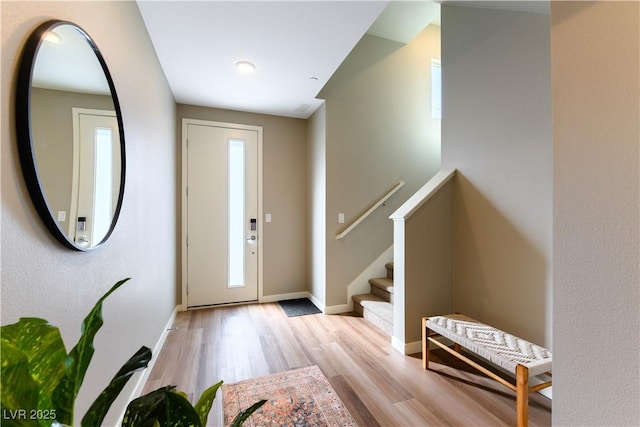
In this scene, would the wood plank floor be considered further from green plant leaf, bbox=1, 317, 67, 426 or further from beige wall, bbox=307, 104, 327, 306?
green plant leaf, bbox=1, 317, 67, 426

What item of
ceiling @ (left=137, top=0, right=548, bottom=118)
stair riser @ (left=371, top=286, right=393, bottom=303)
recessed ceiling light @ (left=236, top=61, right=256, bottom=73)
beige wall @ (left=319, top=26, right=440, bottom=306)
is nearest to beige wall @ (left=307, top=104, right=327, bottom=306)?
beige wall @ (left=319, top=26, right=440, bottom=306)

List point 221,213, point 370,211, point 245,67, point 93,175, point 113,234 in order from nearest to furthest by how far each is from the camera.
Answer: point 93,175 → point 113,234 → point 245,67 → point 370,211 → point 221,213

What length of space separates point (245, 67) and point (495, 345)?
2.86m

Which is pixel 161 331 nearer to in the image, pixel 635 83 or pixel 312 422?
pixel 312 422

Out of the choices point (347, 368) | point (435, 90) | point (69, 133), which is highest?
point (435, 90)

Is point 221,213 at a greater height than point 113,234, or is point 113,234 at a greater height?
point 221,213

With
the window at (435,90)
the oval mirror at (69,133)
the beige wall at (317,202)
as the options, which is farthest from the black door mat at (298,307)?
the window at (435,90)

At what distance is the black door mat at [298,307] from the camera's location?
322cm

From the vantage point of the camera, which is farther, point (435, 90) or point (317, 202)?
point (435, 90)

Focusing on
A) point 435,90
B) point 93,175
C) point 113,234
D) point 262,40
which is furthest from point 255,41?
point 435,90

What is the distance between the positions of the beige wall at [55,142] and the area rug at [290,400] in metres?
1.42

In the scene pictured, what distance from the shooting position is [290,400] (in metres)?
1.72

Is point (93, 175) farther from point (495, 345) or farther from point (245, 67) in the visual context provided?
point (495, 345)

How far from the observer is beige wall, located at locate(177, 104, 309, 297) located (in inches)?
142
